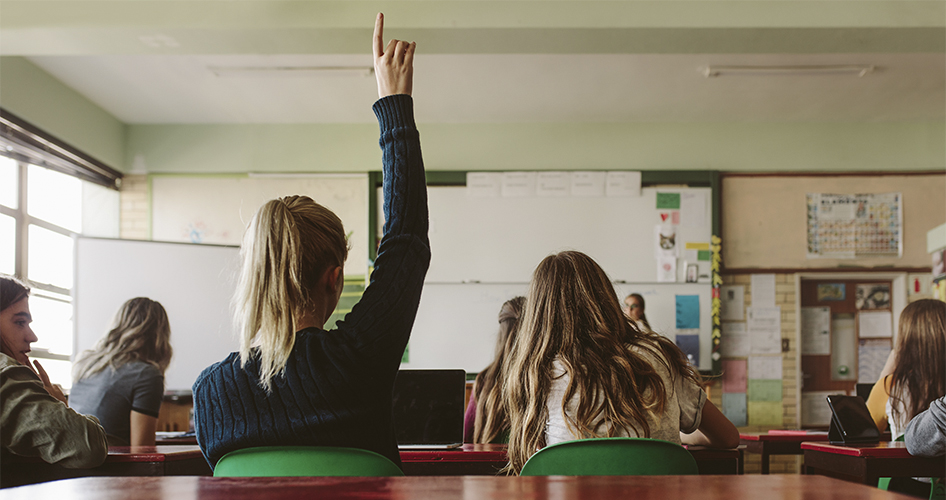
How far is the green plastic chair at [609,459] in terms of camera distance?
119cm

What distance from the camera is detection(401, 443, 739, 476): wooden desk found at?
2.20 m

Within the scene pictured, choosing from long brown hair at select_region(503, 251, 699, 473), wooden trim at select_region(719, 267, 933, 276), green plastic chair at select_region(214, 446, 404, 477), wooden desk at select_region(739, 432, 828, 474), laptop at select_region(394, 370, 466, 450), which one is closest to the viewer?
green plastic chair at select_region(214, 446, 404, 477)

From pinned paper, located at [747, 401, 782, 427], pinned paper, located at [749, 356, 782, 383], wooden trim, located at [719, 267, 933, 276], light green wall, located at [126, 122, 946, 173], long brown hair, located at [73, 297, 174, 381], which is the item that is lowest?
pinned paper, located at [747, 401, 782, 427]

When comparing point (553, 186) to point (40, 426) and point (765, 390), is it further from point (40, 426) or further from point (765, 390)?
point (40, 426)

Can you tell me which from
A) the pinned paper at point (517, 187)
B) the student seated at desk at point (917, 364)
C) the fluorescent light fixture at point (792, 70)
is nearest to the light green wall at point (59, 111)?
the pinned paper at point (517, 187)

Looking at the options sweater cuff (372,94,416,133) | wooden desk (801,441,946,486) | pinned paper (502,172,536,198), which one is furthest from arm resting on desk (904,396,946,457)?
pinned paper (502,172,536,198)

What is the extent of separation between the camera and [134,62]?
4.57 metres

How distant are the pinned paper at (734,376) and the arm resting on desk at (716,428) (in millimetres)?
3957

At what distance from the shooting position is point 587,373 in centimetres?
164

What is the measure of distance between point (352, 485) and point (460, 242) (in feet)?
16.8

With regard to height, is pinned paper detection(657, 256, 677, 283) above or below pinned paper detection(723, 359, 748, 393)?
above

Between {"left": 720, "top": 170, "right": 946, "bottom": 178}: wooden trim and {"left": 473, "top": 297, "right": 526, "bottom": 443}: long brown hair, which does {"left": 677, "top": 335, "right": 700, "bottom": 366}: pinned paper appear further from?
{"left": 473, "top": 297, "right": 526, "bottom": 443}: long brown hair

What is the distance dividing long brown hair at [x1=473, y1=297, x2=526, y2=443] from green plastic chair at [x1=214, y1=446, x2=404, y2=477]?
154 centimetres

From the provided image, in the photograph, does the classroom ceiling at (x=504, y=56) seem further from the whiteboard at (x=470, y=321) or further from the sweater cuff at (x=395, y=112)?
the sweater cuff at (x=395, y=112)
